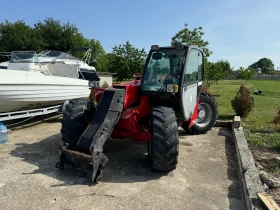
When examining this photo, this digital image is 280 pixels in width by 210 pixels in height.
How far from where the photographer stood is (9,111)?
648 cm

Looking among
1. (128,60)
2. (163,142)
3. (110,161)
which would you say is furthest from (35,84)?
(128,60)

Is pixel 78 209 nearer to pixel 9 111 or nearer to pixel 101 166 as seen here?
pixel 101 166

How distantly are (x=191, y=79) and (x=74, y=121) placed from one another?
2378mm

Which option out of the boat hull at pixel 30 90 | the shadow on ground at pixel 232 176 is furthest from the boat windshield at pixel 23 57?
the shadow on ground at pixel 232 176

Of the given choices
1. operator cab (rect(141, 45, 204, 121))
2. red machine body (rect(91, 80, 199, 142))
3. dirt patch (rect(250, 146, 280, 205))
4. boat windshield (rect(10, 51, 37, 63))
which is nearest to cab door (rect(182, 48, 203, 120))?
operator cab (rect(141, 45, 204, 121))

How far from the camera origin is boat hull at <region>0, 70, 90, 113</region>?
588 cm

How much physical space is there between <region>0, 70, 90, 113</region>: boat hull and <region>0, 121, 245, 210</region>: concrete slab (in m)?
1.38

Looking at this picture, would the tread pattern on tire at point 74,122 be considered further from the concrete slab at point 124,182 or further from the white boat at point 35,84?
the white boat at point 35,84

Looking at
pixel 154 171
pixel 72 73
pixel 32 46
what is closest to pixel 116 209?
pixel 154 171

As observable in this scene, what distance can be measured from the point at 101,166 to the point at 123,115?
40.0 inches

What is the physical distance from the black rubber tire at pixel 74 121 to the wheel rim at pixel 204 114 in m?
3.14

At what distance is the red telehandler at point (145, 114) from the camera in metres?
3.56

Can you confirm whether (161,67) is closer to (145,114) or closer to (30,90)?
(145,114)

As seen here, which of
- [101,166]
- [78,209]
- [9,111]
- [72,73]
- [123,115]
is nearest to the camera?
[78,209]
